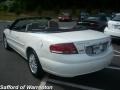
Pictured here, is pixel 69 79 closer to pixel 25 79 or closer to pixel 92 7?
pixel 25 79

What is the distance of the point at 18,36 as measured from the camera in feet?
24.4

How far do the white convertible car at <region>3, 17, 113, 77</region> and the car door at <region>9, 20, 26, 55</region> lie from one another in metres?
0.43

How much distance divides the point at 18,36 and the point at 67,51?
7.82 ft

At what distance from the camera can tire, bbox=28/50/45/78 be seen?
20.3 feet

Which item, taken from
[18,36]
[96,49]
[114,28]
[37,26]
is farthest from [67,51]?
[114,28]

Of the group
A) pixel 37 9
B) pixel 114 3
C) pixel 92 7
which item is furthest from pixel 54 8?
pixel 114 3

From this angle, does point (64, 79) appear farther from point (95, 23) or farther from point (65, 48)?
point (95, 23)

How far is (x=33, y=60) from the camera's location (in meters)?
6.43

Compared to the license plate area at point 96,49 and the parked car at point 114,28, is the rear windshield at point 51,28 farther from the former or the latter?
the parked car at point 114,28

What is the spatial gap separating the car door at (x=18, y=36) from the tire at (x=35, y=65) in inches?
23.4

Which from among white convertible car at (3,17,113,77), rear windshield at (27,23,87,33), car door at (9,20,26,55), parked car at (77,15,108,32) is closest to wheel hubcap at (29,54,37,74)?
white convertible car at (3,17,113,77)

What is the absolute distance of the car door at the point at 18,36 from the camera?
7.14 m

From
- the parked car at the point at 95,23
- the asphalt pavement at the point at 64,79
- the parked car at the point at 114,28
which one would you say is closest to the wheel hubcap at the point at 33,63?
the asphalt pavement at the point at 64,79

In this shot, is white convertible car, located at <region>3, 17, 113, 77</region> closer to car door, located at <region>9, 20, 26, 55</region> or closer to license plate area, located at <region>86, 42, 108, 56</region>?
license plate area, located at <region>86, 42, 108, 56</region>
